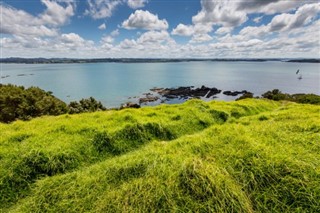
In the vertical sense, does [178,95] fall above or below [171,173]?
below

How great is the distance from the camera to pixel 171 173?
131 inches

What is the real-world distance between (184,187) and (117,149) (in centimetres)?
319

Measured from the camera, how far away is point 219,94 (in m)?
57.9

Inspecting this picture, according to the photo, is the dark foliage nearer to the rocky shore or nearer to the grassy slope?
the grassy slope

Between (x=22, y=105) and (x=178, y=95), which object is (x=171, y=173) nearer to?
(x=22, y=105)

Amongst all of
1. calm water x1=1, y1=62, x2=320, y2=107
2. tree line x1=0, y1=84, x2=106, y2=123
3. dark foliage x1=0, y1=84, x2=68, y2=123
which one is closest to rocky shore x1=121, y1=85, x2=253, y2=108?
calm water x1=1, y1=62, x2=320, y2=107

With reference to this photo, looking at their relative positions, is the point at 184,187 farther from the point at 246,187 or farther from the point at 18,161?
the point at 18,161

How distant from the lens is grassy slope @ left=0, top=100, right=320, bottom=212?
9.53ft

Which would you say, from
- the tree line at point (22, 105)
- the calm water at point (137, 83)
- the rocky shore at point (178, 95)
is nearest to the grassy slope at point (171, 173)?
the tree line at point (22, 105)

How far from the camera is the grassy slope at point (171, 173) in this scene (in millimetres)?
2906

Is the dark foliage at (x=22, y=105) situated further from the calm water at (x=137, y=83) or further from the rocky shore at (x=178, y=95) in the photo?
the rocky shore at (x=178, y=95)

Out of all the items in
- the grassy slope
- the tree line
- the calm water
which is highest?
the grassy slope

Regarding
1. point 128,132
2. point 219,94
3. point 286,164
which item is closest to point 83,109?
point 128,132

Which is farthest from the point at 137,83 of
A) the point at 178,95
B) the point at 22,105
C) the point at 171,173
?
the point at 171,173
